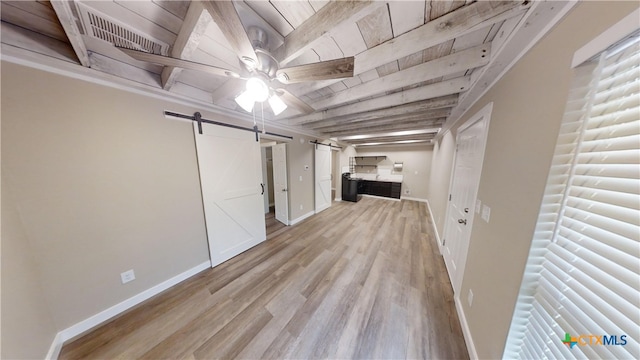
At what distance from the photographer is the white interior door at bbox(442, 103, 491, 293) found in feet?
5.24

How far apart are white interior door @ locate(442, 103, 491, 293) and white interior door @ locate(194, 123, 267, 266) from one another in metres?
2.84

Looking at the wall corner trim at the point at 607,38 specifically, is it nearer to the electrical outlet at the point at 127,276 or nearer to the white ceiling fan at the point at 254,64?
the white ceiling fan at the point at 254,64

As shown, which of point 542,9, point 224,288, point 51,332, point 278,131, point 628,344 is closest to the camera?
point 628,344

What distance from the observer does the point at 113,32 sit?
1130 mm

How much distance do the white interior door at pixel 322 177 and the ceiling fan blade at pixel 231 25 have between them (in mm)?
3117

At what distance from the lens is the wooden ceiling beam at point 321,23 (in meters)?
0.84

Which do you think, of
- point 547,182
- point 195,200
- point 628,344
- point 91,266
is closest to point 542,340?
point 628,344

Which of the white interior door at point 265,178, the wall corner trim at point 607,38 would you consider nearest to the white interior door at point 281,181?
the white interior door at point 265,178

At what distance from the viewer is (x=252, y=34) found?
1.14 metres

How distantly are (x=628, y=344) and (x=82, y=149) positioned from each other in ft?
10.6

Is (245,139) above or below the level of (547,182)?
above

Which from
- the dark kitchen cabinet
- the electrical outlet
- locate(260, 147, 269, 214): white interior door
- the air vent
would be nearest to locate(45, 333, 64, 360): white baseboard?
the electrical outlet

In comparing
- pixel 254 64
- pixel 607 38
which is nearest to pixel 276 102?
pixel 254 64

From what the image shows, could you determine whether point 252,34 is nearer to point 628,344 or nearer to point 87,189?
point 87,189
